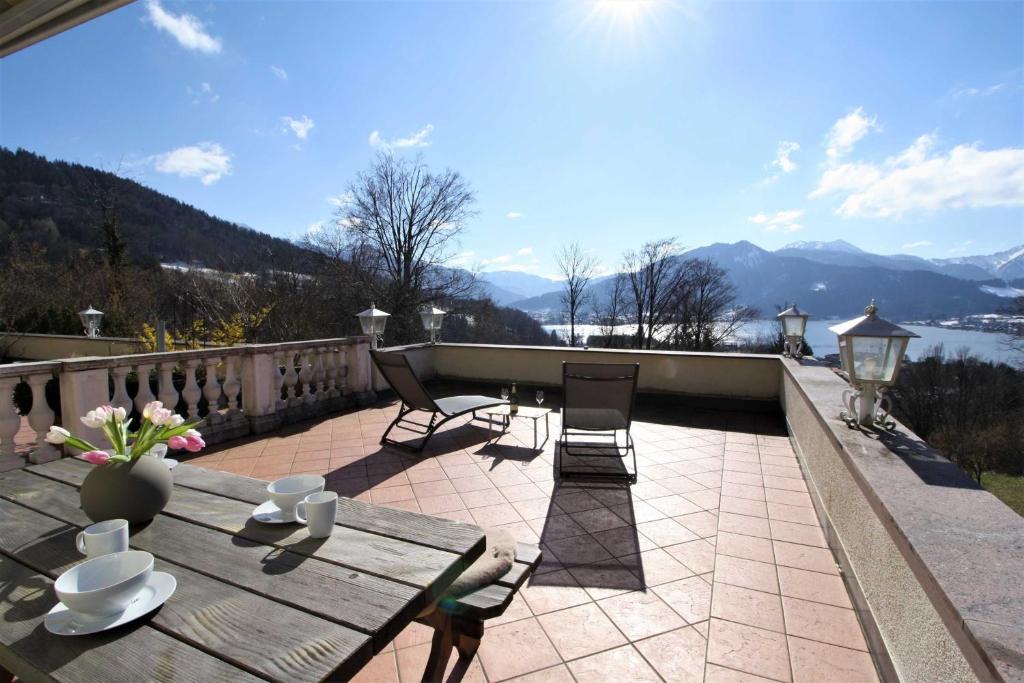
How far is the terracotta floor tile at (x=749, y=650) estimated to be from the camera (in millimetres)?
1571

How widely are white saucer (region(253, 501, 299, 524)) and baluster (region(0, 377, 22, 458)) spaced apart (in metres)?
2.87

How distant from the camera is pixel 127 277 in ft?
45.2

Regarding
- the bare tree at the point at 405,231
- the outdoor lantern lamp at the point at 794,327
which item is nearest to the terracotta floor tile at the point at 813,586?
the outdoor lantern lamp at the point at 794,327

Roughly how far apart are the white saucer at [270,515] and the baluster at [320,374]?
163 inches

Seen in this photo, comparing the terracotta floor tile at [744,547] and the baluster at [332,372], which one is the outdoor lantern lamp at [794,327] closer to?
the terracotta floor tile at [744,547]

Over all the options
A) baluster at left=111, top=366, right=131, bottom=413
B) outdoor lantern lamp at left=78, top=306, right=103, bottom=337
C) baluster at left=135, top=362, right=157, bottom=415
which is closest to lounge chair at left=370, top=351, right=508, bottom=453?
baluster at left=135, top=362, right=157, bottom=415

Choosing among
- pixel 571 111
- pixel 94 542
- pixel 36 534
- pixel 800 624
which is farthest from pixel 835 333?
pixel 571 111

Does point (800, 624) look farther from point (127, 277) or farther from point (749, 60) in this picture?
point (127, 277)

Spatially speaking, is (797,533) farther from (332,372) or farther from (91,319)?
(91,319)

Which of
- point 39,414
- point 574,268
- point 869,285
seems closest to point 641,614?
point 39,414

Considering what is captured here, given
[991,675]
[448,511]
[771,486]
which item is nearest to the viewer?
[991,675]

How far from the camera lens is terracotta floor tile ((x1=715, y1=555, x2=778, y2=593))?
6.73 ft

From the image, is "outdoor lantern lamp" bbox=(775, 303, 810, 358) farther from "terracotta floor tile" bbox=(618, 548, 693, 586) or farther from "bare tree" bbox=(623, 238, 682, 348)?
"bare tree" bbox=(623, 238, 682, 348)

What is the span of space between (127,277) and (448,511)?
16393 mm
